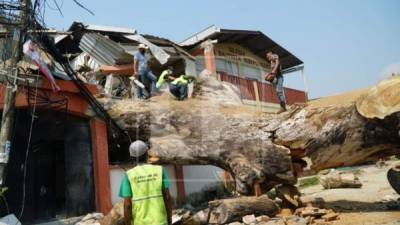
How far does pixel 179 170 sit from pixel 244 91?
5.76 metres

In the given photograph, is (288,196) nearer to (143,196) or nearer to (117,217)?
(117,217)

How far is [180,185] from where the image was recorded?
1144 centimetres

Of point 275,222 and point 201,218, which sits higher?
point 201,218

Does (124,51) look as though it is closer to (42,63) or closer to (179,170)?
(179,170)

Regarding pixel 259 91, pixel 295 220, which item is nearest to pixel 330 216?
pixel 295 220

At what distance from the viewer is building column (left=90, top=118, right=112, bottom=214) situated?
348 inches

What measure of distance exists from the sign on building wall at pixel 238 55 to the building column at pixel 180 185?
23.8 feet

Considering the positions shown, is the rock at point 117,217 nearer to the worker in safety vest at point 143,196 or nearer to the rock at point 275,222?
the rock at point 275,222

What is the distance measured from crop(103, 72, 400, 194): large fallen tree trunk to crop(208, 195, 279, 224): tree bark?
474 millimetres

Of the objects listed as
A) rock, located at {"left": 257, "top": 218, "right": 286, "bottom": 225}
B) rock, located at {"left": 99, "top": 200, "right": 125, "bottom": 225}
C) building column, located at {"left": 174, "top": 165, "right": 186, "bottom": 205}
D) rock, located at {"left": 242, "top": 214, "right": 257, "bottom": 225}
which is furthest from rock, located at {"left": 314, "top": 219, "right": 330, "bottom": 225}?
building column, located at {"left": 174, "top": 165, "right": 186, "bottom": 205}

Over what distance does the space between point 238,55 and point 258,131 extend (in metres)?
11.2

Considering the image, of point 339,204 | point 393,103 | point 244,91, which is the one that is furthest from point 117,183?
point 244,91

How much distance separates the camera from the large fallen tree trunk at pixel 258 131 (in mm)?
7047

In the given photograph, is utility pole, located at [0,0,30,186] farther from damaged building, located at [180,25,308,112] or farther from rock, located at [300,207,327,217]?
damaged building, located at [180,25,308,112]
